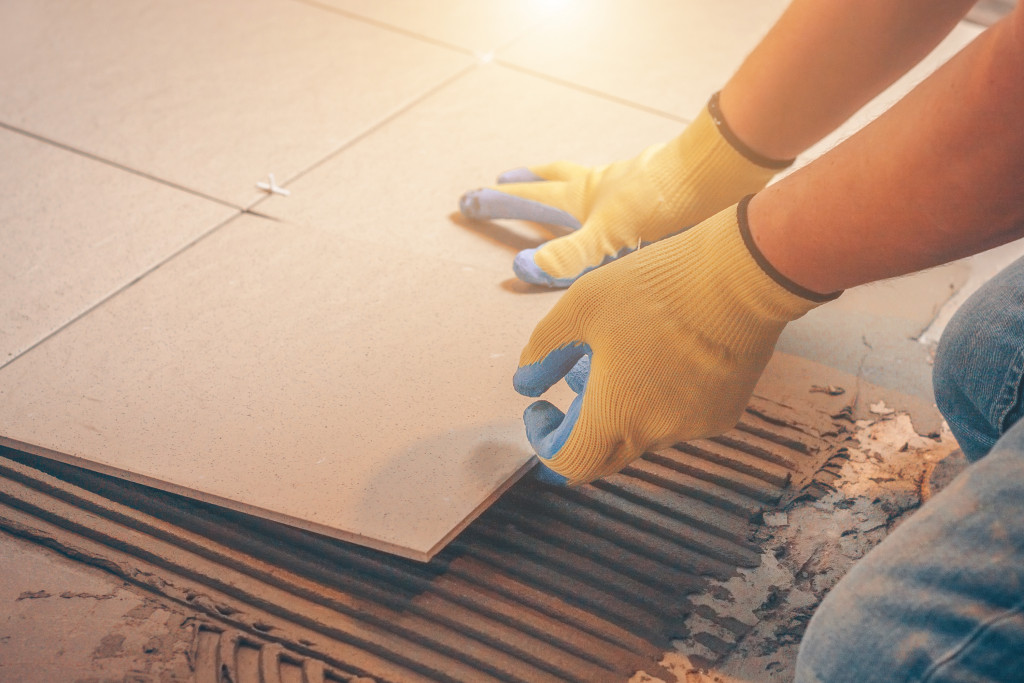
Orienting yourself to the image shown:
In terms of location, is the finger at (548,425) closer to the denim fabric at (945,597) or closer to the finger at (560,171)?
the denim fabric at (945,597)

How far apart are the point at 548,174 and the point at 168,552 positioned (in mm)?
1061

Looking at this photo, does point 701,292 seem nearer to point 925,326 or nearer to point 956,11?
point 956,11

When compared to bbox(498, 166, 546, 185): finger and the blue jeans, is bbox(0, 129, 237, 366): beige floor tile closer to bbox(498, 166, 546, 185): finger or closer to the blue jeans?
bbox(498, 166, 546, 185): finger

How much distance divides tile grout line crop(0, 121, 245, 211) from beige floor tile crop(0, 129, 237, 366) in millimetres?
10

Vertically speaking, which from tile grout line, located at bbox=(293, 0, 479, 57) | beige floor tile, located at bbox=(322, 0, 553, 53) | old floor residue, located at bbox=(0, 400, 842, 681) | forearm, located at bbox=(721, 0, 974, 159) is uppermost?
forearm, located at bbox=(721, 0, 974, 159)

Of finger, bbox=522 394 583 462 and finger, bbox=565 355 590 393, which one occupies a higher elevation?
finger, bbox=565 355 590 393

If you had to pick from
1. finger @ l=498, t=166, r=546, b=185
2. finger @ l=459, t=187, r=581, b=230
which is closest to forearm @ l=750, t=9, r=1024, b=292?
finger @ l=459, t=187, r=581, b=230

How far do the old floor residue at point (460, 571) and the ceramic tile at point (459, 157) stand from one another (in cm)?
59

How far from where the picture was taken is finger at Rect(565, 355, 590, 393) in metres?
1.26

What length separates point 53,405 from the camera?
4.25 feet

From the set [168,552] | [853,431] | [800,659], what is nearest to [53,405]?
[168,552]

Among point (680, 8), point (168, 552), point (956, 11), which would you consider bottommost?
point (168, 552)

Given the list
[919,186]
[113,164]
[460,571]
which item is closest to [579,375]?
[460,571]

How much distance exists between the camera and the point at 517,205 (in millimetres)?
1743
